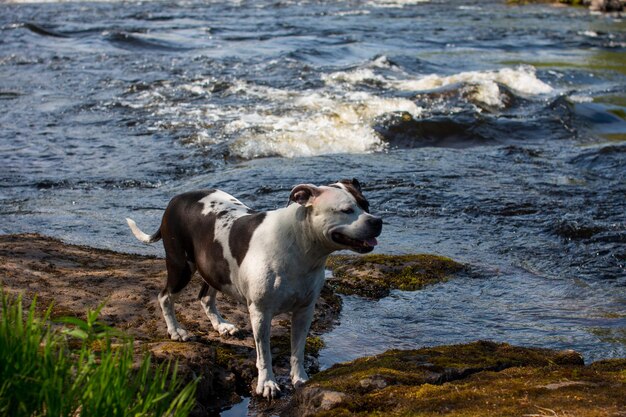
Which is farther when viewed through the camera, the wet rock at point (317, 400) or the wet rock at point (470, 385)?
the wet rock at point (317, 400)

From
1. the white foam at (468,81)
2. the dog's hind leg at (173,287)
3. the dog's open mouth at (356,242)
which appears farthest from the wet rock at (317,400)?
the white foam at (468,81)

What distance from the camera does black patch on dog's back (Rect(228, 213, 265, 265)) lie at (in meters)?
5.57

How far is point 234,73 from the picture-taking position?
21.3 meters

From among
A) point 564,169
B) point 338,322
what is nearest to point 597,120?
point 564,169

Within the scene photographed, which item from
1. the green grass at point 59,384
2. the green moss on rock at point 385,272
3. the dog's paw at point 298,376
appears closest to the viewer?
the green grass at point 59,384

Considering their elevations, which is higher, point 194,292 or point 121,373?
point 121,373

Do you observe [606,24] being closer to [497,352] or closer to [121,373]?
[497,352]

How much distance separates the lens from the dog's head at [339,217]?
202 inches

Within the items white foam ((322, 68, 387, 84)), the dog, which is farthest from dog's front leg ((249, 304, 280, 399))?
white foam ((322, 68, 387, 84))

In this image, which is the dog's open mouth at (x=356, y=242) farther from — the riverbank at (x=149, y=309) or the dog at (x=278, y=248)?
the riverbank at (x=149, y=309)

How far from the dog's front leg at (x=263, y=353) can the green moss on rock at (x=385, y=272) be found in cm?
215

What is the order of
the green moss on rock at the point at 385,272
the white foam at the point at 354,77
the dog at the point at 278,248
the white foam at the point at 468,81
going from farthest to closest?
the white foam at the point at 354,77, the white foam at the point at 468,81, the green moss on rock at the point at 385,272, the dog at the point at 278,248

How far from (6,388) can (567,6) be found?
4056 centimetres

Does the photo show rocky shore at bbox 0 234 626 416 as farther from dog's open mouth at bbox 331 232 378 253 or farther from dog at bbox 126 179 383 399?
dog's open mouth at bbox 331 232 378 253
